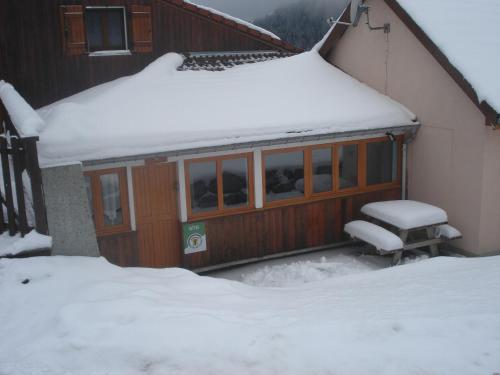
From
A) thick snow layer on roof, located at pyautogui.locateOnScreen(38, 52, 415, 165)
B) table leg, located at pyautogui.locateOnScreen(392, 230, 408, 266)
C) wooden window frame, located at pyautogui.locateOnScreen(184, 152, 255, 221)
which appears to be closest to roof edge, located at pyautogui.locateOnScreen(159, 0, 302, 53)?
thick snow layer on roof, located at pyautogui.locateOnScreen(38, 52, 415, 165)

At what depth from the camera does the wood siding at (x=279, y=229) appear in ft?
33.5

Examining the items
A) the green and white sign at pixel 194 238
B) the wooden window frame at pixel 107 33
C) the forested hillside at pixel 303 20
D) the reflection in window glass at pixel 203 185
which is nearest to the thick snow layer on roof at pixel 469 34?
the reflection in window glass at pixel 203 185

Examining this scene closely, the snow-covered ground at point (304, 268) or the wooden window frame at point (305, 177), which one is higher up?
the wooden window frame at point (305, 177)

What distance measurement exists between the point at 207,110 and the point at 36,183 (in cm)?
403

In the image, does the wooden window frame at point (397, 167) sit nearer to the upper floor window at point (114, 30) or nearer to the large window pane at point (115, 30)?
the upper floor window at point (114, 30)

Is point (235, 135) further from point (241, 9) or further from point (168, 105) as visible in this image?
point (241, 9)

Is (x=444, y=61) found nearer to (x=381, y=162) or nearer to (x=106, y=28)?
(x=381, y=162)

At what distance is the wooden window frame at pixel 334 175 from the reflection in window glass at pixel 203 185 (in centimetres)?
99

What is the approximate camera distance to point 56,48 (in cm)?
1175

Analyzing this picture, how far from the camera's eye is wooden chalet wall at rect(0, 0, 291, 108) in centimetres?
1141

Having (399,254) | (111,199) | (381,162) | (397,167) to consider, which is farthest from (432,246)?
(111,199)

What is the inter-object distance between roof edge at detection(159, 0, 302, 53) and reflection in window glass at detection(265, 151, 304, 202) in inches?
174

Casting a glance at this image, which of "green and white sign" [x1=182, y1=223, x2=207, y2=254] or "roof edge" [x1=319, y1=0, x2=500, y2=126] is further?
"green and white sign" [x1=182, y1=223, x2=207, y2=254]

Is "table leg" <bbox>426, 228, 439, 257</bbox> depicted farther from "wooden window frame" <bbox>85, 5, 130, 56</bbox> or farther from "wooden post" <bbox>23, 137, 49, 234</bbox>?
"wooden window frame" <bbox>85, 5, 130, 56</bbox>
